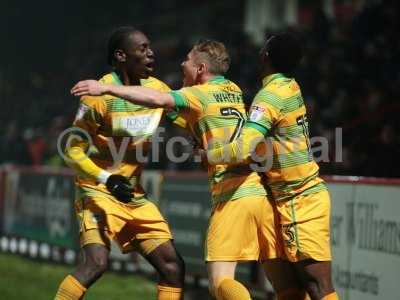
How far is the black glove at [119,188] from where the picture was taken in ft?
23.9

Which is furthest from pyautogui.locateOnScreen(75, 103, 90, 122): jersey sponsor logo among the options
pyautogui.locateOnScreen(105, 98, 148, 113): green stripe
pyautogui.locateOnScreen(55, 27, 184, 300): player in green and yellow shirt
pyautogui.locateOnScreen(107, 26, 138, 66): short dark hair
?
pyautogui.locateOnScreen(107, 26, 138, 66): short dark hair

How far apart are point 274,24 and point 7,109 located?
953cm

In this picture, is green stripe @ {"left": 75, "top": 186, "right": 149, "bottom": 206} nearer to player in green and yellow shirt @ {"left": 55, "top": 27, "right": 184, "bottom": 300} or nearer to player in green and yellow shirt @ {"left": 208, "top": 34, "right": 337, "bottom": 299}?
player in green and yellow shirt @ {"left": 55, "top": 27, "right": 184, "bottom": 300}

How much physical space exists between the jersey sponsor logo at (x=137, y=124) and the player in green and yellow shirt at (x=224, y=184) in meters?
0.64

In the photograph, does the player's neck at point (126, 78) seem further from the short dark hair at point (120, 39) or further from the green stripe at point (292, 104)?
the green stripe at point (292, 104)

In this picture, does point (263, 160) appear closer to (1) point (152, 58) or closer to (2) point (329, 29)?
(1) point (152, 58)

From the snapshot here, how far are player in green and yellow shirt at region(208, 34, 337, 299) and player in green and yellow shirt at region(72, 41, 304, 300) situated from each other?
0.13m

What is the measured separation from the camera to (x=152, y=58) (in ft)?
25.2

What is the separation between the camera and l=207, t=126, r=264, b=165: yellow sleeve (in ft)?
21.4

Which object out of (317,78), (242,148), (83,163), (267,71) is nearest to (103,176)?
(83,163)

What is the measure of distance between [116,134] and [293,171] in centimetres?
145

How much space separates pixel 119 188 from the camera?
7285 mm

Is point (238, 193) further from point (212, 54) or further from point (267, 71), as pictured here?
point (212, 54)

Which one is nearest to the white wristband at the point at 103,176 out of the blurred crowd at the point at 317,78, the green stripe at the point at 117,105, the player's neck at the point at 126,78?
the green stripe at the point at 117,105
